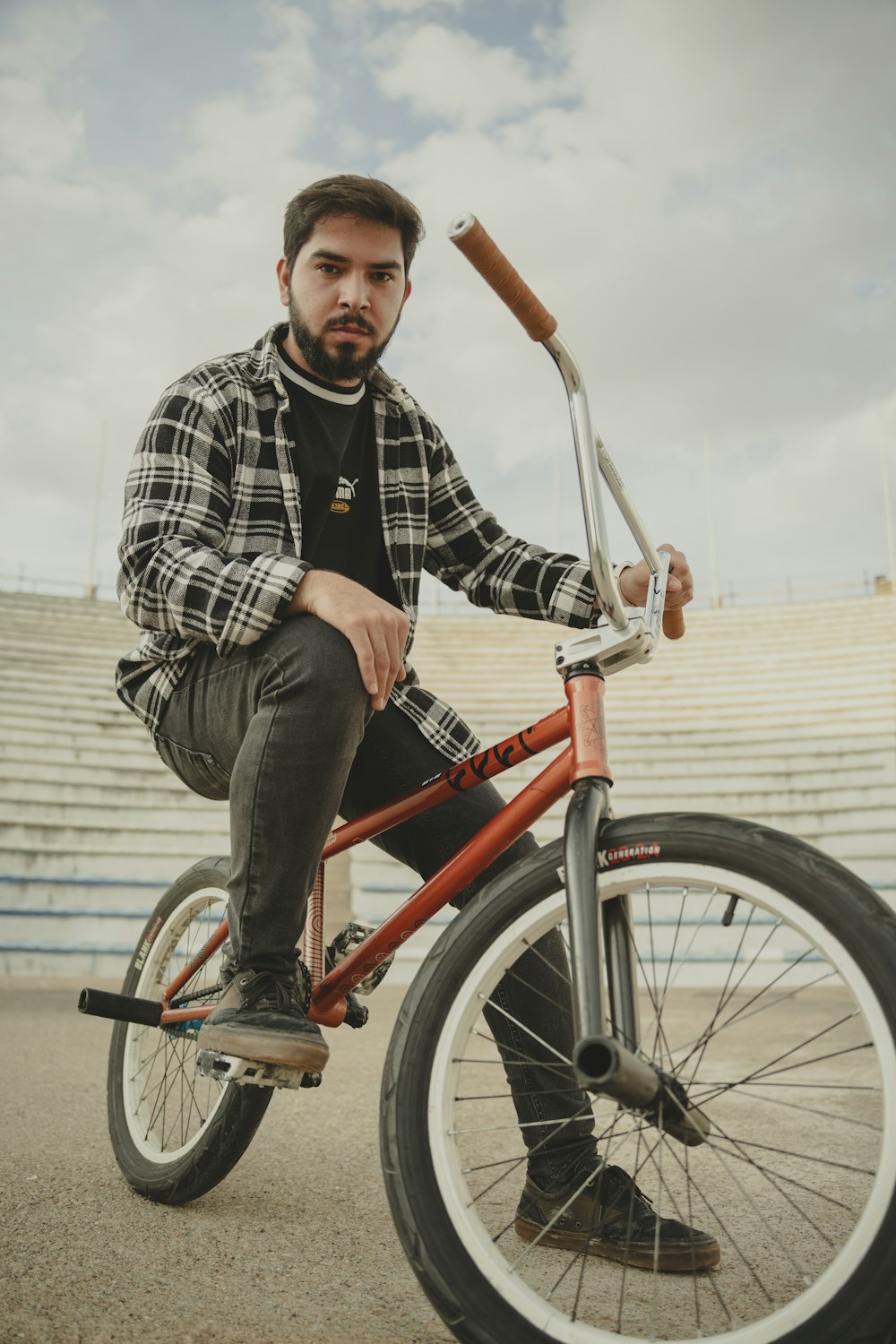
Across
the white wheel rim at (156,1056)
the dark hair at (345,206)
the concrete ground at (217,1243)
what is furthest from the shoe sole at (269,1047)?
the dark hair at (345,206)

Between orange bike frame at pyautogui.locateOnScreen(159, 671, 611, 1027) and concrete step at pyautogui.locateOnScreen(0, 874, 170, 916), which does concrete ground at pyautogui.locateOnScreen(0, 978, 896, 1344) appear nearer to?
orange bike frame at pyautogui.locateOnScreen(159, 671, 611, 1027)

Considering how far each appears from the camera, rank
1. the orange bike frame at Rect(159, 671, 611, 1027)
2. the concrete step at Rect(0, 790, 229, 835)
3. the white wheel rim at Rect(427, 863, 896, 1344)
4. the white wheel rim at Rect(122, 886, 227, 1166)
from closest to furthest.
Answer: the white wheel rim at Rect(427, 863, 896, 1344) → the orange bike frame at Rect(159, 671, 611, 1027) → the white wheel rim at Rect(122, 886, 227, 1166) → the concrete step at Rect(0, 790, 229, 835)

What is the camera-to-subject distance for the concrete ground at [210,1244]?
3.32 ft

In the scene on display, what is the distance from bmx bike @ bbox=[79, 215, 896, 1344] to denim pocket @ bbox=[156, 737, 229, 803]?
0.20m

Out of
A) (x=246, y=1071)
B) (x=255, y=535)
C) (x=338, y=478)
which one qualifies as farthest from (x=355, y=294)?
(x=246, y=1071)

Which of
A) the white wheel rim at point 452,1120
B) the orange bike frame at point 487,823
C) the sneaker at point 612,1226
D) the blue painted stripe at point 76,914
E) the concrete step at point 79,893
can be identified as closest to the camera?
the white wheel rim at point 452,1120

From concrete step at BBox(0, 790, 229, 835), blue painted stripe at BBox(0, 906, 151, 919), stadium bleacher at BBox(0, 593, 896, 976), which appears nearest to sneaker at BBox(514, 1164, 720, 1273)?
stadium bleacher at BBox(0, 593, 896, 976)

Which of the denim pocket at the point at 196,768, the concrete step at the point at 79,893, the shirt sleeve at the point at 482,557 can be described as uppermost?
the shirt sleeve at the point at 482,557

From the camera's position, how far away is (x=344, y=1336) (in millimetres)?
993

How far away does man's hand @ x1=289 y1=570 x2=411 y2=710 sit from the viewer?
1115 millimetres

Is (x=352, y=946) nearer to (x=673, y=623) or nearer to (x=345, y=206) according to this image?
(x=673, y=623)

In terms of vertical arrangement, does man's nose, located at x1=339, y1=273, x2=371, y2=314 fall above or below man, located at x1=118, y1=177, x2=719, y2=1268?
above

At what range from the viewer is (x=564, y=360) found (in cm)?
106

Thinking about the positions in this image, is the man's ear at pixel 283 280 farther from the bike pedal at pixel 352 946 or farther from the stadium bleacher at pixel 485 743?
the stadium bleacher at pixel 485 743
